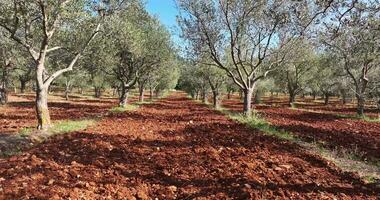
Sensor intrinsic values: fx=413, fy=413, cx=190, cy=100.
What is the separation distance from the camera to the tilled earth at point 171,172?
8.91 m

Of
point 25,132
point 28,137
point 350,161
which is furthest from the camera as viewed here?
point 25,132

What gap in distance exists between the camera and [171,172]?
1094 cm

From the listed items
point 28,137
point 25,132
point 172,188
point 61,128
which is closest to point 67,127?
point 61,128

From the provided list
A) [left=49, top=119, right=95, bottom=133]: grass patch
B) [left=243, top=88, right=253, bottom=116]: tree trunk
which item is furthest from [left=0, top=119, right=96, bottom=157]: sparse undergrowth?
[left=243, top=88, right=253, bottom=116]: tree trunk

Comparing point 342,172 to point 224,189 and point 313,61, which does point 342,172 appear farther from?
point 313,61

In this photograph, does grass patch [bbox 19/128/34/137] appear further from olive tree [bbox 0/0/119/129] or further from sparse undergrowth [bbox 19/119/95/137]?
olive tree [bbox 0/0/119/129]

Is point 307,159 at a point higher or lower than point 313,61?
lower

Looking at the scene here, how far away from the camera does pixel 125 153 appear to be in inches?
531

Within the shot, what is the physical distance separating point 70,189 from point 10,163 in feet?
12.6

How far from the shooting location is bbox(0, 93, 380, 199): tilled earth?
8.91 metres

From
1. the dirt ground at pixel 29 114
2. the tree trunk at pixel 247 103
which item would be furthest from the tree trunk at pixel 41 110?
the tree trunk at pixel 247 103

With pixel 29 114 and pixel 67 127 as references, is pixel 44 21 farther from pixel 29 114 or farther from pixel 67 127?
pixel 29 114

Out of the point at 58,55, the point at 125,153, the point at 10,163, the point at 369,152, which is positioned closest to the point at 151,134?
the point at 125,153

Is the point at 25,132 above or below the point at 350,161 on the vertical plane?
above
